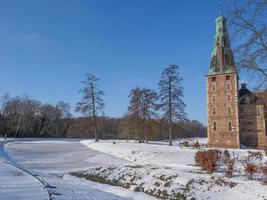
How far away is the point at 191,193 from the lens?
13156 millimetres

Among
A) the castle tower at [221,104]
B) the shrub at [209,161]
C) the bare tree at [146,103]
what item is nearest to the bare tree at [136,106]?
the bare tree at [146,103]

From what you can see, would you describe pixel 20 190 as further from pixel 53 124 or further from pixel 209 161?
pixel 53 124

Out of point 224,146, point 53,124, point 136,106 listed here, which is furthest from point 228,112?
point 53,124

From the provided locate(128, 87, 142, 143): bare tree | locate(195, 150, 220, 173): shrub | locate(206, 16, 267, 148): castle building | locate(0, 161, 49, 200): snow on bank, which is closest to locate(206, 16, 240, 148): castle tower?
locate(206, 16, 267, 148): castle building

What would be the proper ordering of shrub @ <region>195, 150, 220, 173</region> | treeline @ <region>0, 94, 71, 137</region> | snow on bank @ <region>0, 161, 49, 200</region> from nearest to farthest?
snow on bank @ <region>0, 161, 49, 200</region> → shrub @ <region>195, 150, 220, 173</region> → treeline @ <region>0, 94, 71, 137</region>

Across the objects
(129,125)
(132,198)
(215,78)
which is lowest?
(132,198)

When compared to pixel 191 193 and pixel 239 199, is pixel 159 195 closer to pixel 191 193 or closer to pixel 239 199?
pixel 191 193

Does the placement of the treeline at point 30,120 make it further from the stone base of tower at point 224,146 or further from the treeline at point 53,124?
the stone base of tower at point 224,146

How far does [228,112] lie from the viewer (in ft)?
189

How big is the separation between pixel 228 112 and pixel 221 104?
1842mm

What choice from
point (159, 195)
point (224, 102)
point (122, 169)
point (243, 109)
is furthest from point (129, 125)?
point (159, 195)

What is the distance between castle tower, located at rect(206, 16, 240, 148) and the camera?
186ft

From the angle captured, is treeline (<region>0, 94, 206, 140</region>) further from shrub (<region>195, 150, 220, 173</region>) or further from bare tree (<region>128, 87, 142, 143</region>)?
shrub (<region>195, 150, 220, 173</region>)

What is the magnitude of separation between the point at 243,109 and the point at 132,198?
2099 inches
